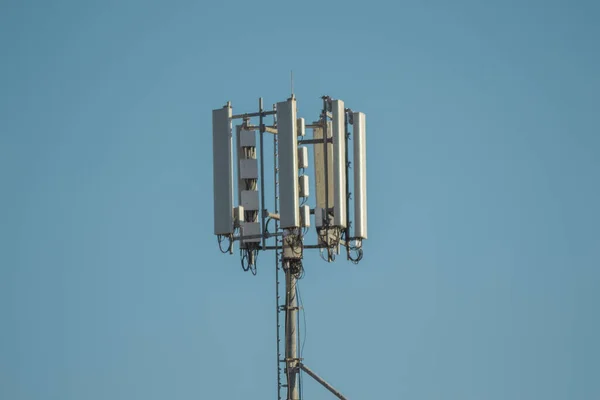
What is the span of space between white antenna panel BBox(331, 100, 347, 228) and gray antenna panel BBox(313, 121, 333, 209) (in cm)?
60

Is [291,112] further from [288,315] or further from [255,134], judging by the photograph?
[288,315]

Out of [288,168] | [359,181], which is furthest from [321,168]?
[288,168]

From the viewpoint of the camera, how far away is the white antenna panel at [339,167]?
7681cm

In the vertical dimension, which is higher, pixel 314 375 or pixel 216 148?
pixel 216 148

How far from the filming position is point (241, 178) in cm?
7831

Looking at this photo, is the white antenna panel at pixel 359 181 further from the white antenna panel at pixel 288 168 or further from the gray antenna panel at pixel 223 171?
the gray antenna panel at pixel 223 171

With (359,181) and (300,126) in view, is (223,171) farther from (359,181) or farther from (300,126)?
(359,181)

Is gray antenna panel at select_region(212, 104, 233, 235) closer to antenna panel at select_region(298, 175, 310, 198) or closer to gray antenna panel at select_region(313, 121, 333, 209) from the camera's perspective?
antenna panel at select_region(298, 175, 310, 198)

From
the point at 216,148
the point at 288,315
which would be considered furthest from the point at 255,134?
the point at 288,315

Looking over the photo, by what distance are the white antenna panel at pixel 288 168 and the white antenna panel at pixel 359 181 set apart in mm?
2872

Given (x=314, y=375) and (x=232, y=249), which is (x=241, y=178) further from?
(x=314, y=375)

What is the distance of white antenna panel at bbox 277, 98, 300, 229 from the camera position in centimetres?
7575

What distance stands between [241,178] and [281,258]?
10.6 ft

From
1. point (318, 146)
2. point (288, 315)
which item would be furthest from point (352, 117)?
point (288, 315)
